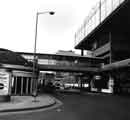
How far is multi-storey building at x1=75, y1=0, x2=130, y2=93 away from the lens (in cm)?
4581

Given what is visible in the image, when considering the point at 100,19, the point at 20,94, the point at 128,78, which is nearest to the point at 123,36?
the point at 100,19

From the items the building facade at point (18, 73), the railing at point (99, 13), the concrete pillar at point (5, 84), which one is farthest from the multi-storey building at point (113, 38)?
the concrete pillar at point (5, 84)

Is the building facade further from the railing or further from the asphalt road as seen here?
the railing

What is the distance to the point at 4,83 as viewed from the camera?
17.8 metres

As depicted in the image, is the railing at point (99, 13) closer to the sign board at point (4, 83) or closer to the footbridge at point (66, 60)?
the footbridge at point (66, 60)

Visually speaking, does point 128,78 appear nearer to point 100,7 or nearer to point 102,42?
point 102,42

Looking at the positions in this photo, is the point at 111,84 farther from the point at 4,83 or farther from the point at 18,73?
the point at 4,83

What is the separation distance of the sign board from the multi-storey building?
26703mm

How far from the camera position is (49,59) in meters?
58.0

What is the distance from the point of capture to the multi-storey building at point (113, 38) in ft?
150

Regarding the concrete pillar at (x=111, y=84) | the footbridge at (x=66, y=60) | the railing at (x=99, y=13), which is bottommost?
the concrete pillar at (x=111, y=84)

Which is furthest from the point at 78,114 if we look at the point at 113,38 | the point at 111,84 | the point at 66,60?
the point at 66,60

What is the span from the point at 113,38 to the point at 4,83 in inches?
1588

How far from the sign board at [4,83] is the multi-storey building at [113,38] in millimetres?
26703
